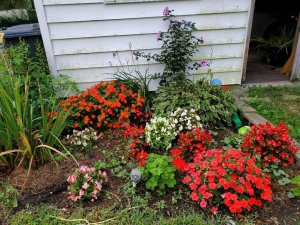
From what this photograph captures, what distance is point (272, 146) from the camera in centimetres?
225

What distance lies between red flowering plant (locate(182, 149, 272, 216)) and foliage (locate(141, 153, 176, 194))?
0.13 meters

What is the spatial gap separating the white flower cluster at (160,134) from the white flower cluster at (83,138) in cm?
57

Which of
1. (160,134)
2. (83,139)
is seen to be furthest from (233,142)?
(83,139)

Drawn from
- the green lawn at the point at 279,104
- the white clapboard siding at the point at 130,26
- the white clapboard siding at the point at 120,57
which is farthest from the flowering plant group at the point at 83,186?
the green lawn at the point at 279,104

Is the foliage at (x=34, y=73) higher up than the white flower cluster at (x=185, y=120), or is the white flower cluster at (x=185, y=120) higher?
the foliage at (x=34, y=73)

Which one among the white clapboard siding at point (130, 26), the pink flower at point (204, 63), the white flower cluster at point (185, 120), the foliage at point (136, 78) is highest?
the white clapboard siding at point (130, 26)

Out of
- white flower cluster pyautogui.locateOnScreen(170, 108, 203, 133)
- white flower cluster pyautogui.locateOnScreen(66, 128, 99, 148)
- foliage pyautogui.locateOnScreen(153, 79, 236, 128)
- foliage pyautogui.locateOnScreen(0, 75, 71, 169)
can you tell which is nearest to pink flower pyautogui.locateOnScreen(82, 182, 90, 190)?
foliage pyautogui.locateOnScreen(0, 75, 71, 169)

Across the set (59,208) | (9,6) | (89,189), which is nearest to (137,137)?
(89,189)

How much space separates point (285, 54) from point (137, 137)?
11.8 feet

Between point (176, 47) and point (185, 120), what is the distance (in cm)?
103

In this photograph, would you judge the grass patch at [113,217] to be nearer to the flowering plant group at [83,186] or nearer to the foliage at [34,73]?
the flowering plant group at [83,186]

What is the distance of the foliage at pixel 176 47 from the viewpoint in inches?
129

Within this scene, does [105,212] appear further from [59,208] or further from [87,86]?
[87,86]

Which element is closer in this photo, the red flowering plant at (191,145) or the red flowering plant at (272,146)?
the red flowering plant at (272,146)
